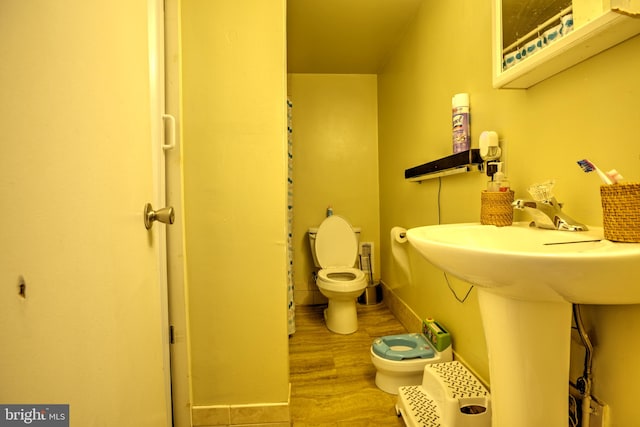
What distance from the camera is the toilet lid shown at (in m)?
2.58

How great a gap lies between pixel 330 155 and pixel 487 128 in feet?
5.73

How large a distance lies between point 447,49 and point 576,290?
1476 millimetres

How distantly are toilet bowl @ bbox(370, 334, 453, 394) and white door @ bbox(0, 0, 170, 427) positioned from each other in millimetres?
1126

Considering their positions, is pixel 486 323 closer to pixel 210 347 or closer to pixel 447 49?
pixel 210 347

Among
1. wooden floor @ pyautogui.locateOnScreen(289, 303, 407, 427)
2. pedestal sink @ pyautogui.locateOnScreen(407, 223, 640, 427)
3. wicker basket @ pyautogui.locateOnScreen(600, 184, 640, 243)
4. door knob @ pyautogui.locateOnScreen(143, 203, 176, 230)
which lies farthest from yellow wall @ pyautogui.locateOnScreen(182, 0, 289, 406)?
wicker basket @ pyautogui.locateOnScreen(600, 184, 640, 243)

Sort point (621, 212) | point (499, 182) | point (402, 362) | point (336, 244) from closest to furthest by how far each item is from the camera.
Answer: point (621, 212)
point (499, 182)
point (402, 362)
point (336, 244)

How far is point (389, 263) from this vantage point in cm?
270

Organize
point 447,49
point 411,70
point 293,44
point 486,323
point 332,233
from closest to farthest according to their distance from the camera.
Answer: point 486,323
point 447,49
point 411,70
point 293,44
point 332,233

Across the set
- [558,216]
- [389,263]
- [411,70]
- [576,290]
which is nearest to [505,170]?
[558,216]

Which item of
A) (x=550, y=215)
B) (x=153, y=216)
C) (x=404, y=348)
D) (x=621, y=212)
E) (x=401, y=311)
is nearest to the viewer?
(x=621, y=212)

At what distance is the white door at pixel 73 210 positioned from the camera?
40 cm

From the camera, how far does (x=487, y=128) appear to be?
4.20ft

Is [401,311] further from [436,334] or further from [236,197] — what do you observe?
[236,197]

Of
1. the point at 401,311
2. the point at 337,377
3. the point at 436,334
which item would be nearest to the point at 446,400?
the point at 436,334
